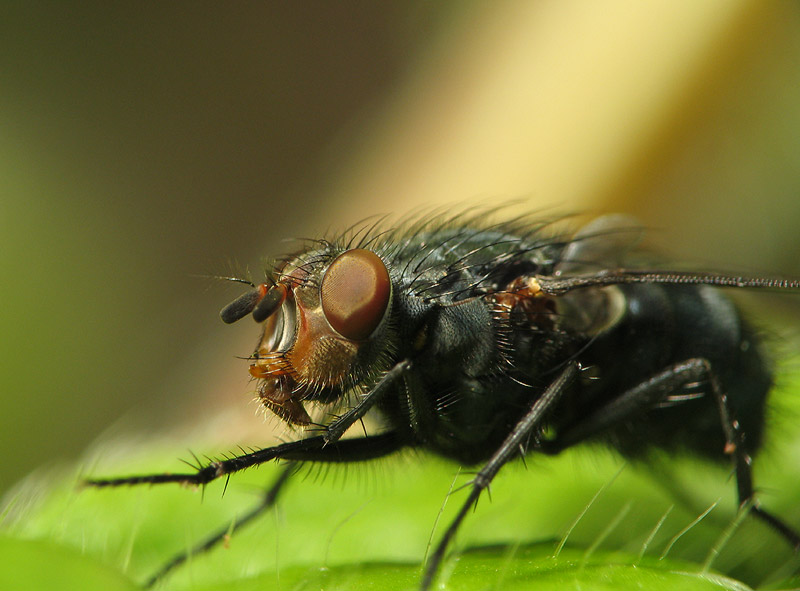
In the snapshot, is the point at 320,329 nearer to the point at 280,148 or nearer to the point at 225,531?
the point at 225,531

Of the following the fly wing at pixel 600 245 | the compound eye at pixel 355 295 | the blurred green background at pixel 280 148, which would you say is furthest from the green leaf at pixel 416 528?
the blurred green background at pixel 280 148

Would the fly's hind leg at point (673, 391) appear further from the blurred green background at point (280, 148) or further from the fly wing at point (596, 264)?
the blurred green background at point (280, 148)

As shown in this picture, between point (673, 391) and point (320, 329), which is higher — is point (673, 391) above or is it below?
below

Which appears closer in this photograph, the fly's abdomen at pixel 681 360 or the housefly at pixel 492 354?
the housefly at pixel 492 354

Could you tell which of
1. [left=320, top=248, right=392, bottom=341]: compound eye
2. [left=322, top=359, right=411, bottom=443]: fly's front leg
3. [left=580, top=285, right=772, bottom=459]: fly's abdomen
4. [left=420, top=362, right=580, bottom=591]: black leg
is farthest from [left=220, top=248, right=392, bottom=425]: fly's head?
[left=580, top=285, right=772, bottom=459]: fly's abdomen

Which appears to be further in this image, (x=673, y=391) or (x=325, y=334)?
(x=673, y=391)

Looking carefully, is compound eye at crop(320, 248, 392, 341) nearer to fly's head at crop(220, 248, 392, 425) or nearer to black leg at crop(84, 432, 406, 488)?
fly's head at crop(220, 248, 392, 425)

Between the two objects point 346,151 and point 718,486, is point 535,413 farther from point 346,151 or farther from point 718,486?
point 346,151

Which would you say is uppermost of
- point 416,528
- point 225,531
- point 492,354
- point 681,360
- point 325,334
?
point 325,334

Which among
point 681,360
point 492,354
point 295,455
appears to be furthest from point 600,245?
point 295,455
